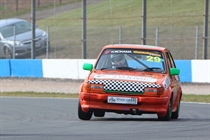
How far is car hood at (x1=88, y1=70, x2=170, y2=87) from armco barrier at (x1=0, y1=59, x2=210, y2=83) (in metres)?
11.5

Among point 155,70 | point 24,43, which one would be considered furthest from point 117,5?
point 155,70

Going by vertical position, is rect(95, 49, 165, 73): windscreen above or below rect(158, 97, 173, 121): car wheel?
above

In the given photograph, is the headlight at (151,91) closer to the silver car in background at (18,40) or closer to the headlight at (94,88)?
the headlight at (94,88)

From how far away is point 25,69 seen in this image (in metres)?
27.9

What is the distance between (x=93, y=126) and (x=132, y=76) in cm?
147

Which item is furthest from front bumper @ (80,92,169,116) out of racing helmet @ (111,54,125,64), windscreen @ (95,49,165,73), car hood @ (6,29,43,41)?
car hood @ (6,29,43,41)

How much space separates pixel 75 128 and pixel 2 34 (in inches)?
833

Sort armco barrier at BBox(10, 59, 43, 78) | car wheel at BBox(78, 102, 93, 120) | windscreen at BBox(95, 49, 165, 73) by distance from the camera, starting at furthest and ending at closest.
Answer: armco barrier at BBox(10, 59, 43, 78) < windscreen at BBox(95, 49, 165, 73) < car wheel at BBox(78, 102, 93, 120)

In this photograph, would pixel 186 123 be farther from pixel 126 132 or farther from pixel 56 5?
pixel 56 5

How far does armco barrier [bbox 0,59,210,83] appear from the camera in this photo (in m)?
24.6

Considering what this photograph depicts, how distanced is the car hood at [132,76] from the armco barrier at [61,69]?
11.5 meters

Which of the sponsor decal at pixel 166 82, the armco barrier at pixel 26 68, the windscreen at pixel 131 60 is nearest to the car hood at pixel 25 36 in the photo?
the armco barrier at pixel 26 68

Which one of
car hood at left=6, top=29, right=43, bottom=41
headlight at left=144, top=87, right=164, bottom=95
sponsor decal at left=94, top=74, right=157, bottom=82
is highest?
car hood at left=6, top=29, right=43, bottom=41

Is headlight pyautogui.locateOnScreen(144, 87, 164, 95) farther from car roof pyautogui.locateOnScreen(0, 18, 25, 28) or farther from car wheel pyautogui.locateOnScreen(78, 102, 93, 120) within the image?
car roof pyautogui.locateOnScreen(0, 18, 25, 28)
